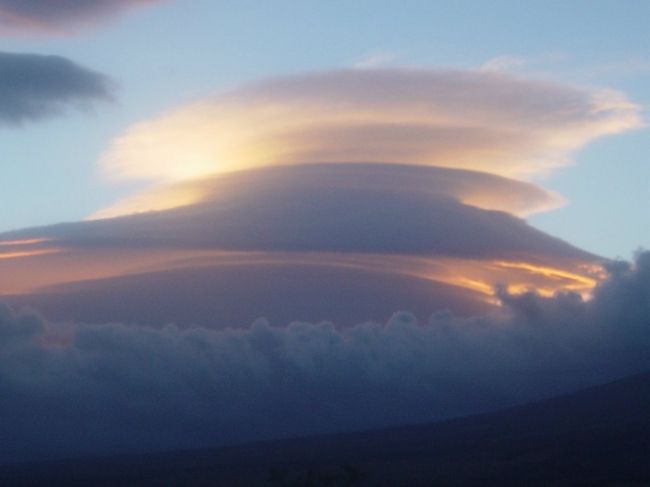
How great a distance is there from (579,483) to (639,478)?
753 centimetres

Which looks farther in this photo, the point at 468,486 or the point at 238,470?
the point at 238,470

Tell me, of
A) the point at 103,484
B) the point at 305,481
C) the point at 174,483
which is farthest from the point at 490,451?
the point at 305,481

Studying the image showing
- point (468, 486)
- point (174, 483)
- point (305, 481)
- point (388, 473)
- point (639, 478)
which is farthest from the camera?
point (174, 483)

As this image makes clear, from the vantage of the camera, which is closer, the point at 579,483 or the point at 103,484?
the point at 579,483

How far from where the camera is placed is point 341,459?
190250 millimetres

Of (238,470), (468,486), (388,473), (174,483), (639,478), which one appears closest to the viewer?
(639,478)

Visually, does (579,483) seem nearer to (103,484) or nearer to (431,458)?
(431,458)

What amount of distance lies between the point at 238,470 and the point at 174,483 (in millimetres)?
16339

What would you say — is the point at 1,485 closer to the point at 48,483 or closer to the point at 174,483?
the point at 48,483

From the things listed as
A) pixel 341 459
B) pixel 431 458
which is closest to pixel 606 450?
pixel 431 458

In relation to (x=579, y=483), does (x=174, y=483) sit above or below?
above

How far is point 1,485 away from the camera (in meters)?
195

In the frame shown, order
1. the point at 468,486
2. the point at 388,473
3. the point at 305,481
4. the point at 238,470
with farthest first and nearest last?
the point at 238,470 → the point at 388,473 → the point at 468,486 → the point at 305,481

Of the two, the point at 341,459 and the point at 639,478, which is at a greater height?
the point at 341,459
